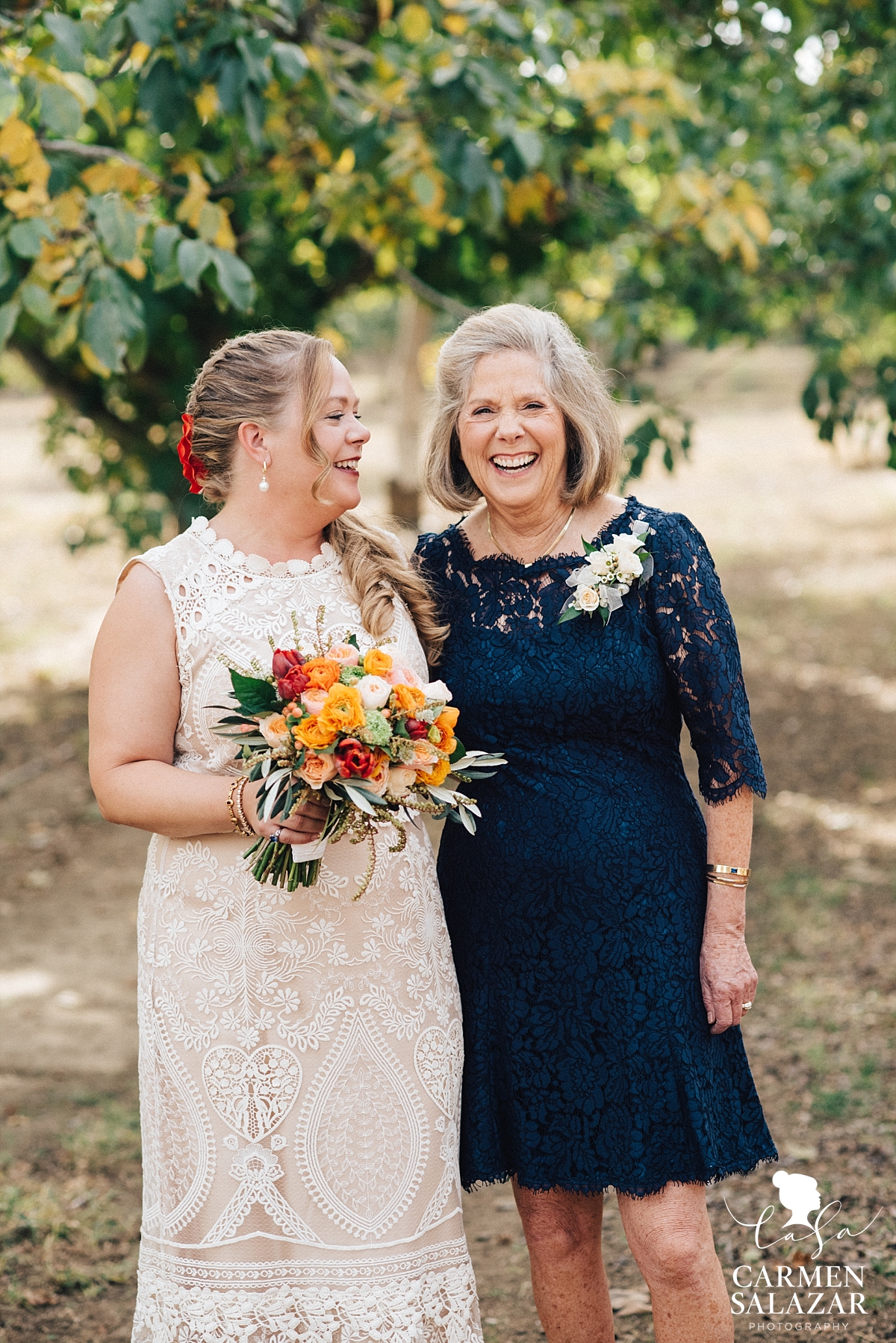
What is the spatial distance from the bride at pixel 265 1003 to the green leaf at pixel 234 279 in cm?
87

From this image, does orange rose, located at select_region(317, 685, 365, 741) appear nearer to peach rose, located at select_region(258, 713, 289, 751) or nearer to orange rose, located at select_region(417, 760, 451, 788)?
peach rose, located at select_region(258, 713, 289, 751)

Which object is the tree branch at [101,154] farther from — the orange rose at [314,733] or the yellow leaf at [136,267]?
the orange rose at [314,733]

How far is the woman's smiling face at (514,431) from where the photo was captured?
274 cm

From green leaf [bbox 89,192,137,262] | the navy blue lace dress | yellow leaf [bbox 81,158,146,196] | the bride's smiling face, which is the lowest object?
the navy blue lace dress

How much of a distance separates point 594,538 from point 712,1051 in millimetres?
1114

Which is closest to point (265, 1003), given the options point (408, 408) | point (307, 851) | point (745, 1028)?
point (307, 851)

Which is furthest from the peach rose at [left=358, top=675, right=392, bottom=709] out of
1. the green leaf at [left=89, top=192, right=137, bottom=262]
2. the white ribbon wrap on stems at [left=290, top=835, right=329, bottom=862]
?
the green leaf at [left=89, top=192, right=137, bottom=262]

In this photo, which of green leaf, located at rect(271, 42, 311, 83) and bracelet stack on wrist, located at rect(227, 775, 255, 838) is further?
green leaf, located at rect(271, 42, 311, 83)

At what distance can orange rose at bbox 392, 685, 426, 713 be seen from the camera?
2248 millimetres

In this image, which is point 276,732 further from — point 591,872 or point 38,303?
point 38,303

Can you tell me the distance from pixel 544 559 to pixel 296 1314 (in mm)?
1591

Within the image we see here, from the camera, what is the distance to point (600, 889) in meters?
2.67

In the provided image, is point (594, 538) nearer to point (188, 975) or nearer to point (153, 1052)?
point (188, 975)

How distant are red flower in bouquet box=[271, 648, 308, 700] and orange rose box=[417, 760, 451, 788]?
Result: 0.86ft
